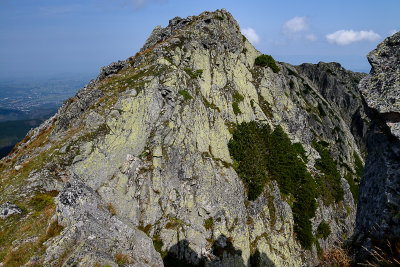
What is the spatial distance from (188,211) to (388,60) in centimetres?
2143

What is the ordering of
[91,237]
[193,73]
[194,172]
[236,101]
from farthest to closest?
[236,101], [193,73], [194,172], [91,237]

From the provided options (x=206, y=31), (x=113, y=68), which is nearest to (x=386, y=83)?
(x=206, y=31)

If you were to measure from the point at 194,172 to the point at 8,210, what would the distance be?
1715 centimetres

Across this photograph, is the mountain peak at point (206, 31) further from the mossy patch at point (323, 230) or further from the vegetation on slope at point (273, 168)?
the mossy patch at point (323, 230)

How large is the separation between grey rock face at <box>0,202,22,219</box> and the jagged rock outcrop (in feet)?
69.0

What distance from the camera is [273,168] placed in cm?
3153

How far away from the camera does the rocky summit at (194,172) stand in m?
8.96

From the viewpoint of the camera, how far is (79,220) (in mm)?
12484

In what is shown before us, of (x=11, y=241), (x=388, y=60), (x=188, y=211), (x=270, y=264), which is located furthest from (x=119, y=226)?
(x=270, y=264)

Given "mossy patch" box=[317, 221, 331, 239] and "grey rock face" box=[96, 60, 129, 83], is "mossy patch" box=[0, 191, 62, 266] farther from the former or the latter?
"mossy patch" box=[317, 221, 331, 239]

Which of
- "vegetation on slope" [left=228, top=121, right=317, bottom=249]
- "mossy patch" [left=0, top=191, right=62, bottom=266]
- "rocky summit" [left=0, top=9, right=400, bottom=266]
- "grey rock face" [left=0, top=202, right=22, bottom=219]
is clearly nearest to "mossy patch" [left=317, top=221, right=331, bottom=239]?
"rocky summit" [left=0, top=9, right=400, bottom=266]

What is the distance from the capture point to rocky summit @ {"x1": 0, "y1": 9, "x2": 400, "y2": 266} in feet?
29.4

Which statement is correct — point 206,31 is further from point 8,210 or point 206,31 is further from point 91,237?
point 8,210

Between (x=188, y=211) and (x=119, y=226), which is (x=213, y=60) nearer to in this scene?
(x=188, y=211)
